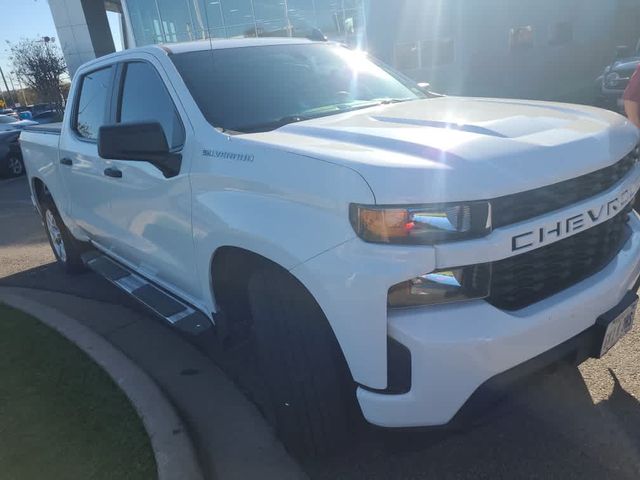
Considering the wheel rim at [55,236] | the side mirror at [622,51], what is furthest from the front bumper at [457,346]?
the side mirror at [622,51]

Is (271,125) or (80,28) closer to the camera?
(271,125)

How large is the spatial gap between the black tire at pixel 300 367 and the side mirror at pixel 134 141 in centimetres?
88

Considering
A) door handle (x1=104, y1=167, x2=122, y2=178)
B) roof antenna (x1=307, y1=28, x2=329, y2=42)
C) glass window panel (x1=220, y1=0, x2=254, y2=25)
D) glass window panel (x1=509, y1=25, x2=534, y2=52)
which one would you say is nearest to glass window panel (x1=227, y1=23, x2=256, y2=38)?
glass window panel (x1=220, y1=0, x2=254, y2=25)

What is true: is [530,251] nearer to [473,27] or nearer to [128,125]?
[128,125]

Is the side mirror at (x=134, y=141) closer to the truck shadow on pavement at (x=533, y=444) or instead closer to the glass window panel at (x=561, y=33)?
the truck shadow on pavement at (x=533, y=444)

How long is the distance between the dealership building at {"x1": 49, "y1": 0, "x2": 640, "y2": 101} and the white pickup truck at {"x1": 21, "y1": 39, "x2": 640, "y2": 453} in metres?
19.0

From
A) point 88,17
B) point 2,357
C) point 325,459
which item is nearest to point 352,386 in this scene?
point 325,459

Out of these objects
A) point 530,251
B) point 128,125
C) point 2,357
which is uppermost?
point 128,125

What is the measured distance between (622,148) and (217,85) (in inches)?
80.7

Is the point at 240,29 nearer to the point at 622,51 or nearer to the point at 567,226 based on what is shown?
the point at 622,51

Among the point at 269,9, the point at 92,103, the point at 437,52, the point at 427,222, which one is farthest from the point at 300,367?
the point at 437,52

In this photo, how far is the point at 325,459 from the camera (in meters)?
2.64

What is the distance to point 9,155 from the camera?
48.7 ft

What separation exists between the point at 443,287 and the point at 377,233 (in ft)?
0.96
